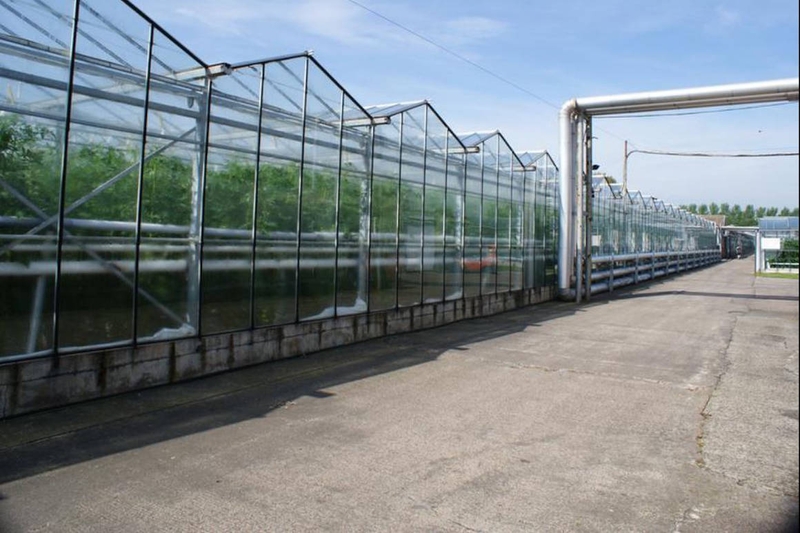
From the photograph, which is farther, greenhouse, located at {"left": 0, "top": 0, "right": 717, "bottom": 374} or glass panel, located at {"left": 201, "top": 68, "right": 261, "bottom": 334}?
glass panel, located at {"left": 201, "top": 68, "right": 261, "bottom": 334}

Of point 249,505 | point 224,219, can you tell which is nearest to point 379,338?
point 224,219

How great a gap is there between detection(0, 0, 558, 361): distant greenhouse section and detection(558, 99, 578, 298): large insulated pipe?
8369 millimetres

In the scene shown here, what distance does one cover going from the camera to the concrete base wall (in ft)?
20.5

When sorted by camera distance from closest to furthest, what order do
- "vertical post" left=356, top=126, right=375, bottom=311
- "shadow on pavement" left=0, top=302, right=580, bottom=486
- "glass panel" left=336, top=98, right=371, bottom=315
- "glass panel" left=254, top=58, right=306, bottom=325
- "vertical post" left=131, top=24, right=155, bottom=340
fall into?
"shadow on pavement" left=0, top=302, right=580, bottom=486
"vertical post" left=131, top=24, right=155, bottom=340
"glass panel" left=254, top=58, right=306, bottom=325
"glass panel" left=336, top=98, right=371, bottom=315
"vertical post" left=356, top=126, right=375, bottom=311

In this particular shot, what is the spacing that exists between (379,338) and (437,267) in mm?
2867

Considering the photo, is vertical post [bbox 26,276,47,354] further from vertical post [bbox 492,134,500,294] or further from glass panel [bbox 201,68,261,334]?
vertical post [bbox 492,134,500,294]

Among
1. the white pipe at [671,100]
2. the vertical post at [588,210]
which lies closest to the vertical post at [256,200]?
the white pipe at [671,100]

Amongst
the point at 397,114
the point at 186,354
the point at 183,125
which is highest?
the point at 397,114

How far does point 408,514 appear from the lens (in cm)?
426

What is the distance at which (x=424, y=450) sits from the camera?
5.64 meters

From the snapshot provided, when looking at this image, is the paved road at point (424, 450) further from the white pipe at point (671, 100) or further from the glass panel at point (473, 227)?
the white pipe at point (671, 100)

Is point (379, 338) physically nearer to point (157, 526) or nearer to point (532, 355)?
point (532, 355)

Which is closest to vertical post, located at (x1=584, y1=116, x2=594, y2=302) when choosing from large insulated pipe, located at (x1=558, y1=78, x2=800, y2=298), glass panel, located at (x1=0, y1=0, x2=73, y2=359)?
large insulated pipe, located at (x1=558, y1=78, x2=800, y2=298)

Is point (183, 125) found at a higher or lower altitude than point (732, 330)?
higher
